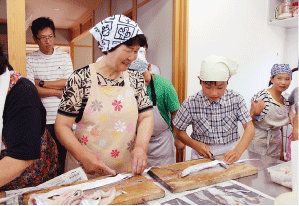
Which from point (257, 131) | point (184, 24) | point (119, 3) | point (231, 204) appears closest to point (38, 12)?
point (119, 3)

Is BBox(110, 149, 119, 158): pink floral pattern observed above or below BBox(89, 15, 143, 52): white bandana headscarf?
below

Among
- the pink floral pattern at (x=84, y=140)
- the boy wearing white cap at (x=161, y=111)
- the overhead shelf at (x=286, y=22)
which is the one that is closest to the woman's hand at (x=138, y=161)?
the pink floral pattern at (x=84, y=140)

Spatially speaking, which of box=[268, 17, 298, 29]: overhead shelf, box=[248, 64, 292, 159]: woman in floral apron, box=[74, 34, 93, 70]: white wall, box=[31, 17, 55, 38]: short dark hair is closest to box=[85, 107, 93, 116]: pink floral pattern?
box=[31, 17, 55, 38]: short dark hair

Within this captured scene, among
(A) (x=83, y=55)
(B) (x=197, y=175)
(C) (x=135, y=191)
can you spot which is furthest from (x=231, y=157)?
(A) (x=83, y=55)

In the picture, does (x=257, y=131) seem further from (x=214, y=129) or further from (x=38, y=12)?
(x=38, y=12)

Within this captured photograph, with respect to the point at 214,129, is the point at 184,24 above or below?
above

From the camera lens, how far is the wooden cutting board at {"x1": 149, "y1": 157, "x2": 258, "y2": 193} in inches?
35.5

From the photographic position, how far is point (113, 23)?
106cm

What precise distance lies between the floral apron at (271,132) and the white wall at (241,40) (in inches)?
15.8

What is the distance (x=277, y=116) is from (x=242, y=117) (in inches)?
39.7

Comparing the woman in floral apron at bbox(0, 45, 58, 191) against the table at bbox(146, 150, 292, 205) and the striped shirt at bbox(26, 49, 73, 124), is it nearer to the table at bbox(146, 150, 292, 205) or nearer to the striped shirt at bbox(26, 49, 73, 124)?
the table at bbox(146, 150, 292, 205)

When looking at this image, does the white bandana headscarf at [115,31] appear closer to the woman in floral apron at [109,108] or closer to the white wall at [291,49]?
the woman in floral apron at [109,108]

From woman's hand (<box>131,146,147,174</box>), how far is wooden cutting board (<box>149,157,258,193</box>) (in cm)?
6

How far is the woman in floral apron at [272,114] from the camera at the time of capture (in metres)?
2.24
